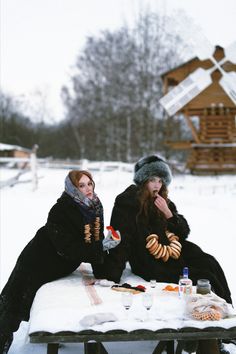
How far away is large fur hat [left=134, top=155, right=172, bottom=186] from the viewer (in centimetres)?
402

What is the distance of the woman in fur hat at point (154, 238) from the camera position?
138 inches

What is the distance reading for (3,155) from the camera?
3691 centimetres

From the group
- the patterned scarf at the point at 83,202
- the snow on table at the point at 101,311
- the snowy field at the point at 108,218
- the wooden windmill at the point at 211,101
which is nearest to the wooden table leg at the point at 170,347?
the snowy field at the point at 108,218

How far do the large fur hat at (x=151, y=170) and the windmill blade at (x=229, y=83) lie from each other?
15.5 metres

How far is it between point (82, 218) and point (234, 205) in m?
8.76

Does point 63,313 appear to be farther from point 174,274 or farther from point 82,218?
Answer: point 174,274

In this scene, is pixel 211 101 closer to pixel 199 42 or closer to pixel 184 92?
pixel 184 92

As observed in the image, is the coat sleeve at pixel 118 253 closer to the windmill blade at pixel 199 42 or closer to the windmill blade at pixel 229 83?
the windmill blade at pixel 229 83

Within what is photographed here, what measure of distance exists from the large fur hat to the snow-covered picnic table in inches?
53.9

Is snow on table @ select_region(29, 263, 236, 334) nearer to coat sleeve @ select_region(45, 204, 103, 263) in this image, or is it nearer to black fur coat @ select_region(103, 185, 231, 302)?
coat sleeve @ select_region(45, 204, 103, 263)

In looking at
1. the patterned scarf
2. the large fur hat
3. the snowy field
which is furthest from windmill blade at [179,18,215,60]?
the patterned scarf

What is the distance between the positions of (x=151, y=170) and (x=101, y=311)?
168cm

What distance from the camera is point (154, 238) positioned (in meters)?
3.63

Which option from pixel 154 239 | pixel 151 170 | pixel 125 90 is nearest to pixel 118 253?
pixel 154 239
